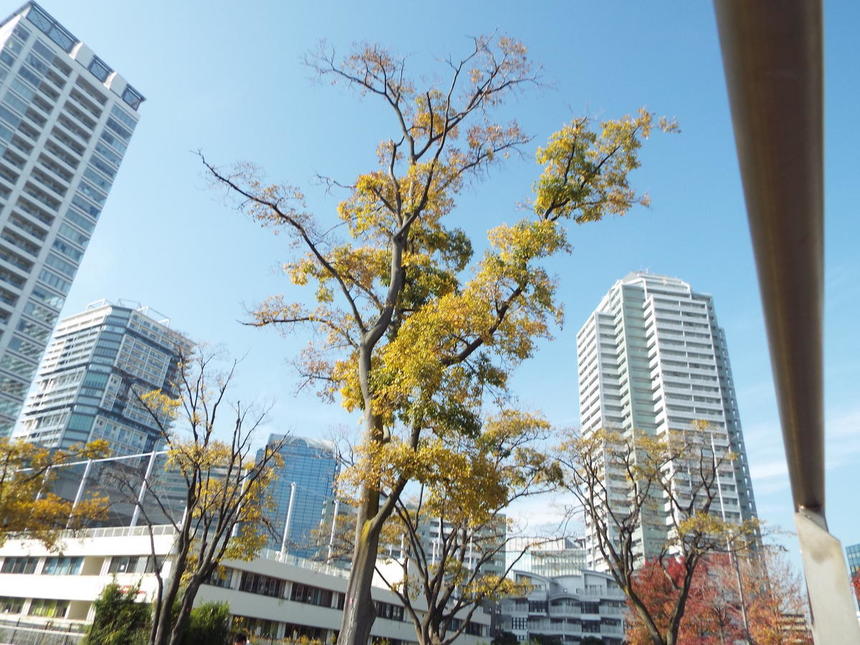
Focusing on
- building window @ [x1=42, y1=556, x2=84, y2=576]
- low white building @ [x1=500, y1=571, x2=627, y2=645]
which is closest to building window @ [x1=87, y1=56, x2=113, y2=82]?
building window @ [x1=42, y1=556, x2=84, y2=576]

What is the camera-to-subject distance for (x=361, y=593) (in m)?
8.22

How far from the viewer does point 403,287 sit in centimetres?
1114

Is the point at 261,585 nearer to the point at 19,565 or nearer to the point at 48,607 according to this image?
the point at 48,607

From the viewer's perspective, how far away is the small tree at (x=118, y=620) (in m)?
17.4

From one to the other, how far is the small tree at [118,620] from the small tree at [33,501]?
380 centimetres

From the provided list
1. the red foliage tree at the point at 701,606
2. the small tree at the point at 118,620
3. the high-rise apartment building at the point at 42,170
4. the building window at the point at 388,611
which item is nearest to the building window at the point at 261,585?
the small tree at the point at 118,620

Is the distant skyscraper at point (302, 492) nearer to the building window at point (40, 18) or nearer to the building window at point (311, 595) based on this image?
the building window at point (311, 595)

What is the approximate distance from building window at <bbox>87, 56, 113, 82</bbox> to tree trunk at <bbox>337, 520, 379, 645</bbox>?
8046cm

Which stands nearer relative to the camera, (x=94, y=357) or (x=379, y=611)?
(x=379, y=611)

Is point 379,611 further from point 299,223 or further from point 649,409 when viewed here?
point 649,409

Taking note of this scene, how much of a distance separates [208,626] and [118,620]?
338cm

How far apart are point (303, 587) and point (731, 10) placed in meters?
35.9

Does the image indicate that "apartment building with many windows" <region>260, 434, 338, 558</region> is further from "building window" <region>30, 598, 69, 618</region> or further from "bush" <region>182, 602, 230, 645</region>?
"building window" <region>30, 598, 69, 618</region>

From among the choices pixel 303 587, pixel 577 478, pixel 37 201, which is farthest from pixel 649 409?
pixel 37 201
